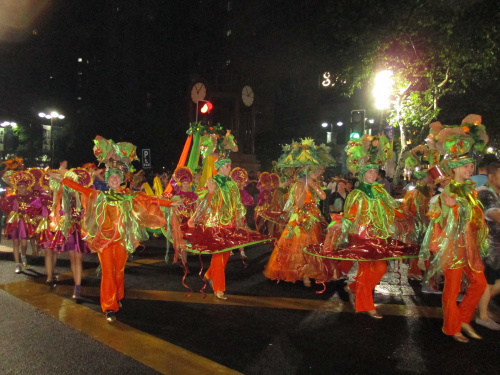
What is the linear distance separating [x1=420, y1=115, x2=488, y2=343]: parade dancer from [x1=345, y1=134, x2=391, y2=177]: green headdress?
1.06 metres

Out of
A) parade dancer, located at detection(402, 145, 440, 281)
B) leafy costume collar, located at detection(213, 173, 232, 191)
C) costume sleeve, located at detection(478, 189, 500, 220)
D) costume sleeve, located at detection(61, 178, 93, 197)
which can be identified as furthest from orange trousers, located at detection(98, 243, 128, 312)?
parade dancer, located at detection(402, 145, 440, 281)

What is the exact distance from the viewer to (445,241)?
4219 millimetres

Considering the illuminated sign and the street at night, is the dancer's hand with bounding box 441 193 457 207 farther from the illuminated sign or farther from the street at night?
the illuminated sign

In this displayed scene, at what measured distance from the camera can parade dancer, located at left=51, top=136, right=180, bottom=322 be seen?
189 inches

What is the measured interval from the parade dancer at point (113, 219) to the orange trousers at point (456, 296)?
3.47m

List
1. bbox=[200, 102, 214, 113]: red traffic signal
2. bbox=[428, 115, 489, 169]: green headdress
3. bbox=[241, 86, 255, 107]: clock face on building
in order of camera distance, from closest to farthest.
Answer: bbox=[428, 115, 489, 169]: green headdress, bbox=[200, 102, 214, 113]: red traffic signal, bbox=[241, 86, 255, 107]: clock face on building

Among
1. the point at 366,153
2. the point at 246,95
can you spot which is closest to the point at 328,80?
the point at 246,95

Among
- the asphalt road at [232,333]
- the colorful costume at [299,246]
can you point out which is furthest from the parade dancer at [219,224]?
the colorful costume at [299,246]

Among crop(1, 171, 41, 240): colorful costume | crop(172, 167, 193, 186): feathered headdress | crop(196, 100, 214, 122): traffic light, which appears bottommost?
crop(1, 171, 41, 240): colorful costume

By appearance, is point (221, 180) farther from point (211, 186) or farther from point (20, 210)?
point (20, 210)

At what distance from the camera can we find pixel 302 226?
21.1 feet

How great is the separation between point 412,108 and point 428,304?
34.8 ft

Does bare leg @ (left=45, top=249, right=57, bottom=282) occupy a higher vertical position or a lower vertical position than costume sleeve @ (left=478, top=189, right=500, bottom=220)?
lower

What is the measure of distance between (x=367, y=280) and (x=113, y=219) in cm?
327
